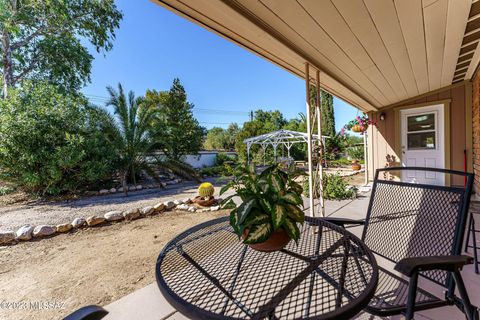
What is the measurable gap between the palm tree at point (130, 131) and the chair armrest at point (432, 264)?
6.49 m

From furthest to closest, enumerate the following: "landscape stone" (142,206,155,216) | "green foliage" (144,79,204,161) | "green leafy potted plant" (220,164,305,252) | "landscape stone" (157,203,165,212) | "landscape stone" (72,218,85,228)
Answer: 1. "green foliage" (144,79,204,161)
2. "landscape stone" (157,203,165,212)
3. "landscape stone" (142,206,155,216)
4. "landscape stone" (72,218,85,228)
5. "green leafy potted plant" (220,164,305,252)

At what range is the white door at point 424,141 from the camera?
14.4 feet

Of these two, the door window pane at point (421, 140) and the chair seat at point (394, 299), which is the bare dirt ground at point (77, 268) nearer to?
the chair seat at point (394, 299)

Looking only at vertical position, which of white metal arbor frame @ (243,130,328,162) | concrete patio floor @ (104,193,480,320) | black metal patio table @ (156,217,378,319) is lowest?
concrete patio floor @ (104,193,480,320)

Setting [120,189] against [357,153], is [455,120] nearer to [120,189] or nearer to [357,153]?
[120,189]

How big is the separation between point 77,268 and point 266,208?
234cm

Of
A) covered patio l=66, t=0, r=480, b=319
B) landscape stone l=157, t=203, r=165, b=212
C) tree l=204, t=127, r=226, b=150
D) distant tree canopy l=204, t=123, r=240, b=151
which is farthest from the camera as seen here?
tree l=204, t=127, r=226, b=150

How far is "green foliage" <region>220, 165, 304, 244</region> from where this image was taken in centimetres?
86

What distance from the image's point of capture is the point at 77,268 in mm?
2139

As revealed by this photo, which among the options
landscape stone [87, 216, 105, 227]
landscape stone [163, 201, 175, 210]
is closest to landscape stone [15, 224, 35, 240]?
landscape stone [87, 216, 105, 227]

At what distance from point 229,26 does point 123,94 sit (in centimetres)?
592

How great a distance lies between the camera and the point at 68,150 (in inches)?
209

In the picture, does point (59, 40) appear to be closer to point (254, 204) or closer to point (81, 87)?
point (81, 87)

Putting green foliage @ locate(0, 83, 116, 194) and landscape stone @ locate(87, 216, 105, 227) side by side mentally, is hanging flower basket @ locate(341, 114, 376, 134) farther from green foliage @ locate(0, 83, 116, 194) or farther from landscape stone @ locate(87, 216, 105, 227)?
green foliage @ locate(0, 83, 116, 194)
